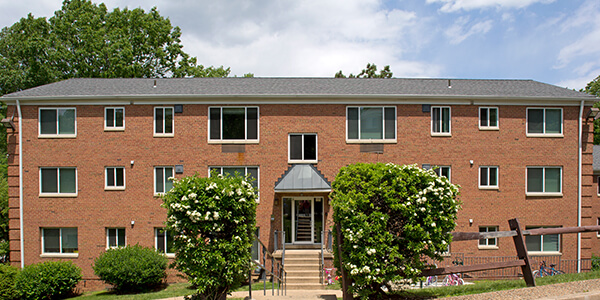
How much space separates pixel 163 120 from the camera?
1730 cm

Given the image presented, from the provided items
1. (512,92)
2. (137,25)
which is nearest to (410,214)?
(512,92)

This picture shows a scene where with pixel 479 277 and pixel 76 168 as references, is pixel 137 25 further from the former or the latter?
pixel 479 277

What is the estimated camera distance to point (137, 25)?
112ft

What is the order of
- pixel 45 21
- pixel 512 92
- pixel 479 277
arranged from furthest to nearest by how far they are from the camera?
1. pixel 45 21
2. pixel 512 92
3. pixel 479 277

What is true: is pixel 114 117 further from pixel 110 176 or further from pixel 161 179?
pixel 161 179

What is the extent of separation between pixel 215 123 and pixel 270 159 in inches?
115

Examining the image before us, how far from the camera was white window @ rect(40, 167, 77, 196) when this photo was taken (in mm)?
17203

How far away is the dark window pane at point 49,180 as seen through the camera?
17219 millimetres

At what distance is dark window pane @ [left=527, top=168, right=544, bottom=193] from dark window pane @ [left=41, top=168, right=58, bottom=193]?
68.7 feet

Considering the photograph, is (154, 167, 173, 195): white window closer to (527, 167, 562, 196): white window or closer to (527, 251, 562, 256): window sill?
(527, 167, 562, 196): white window

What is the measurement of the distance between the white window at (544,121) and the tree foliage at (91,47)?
27.0 metres

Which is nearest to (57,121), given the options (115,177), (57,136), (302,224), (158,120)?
(57,136)

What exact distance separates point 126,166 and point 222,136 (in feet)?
14.4

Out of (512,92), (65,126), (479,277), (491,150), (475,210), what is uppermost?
(512,92)
